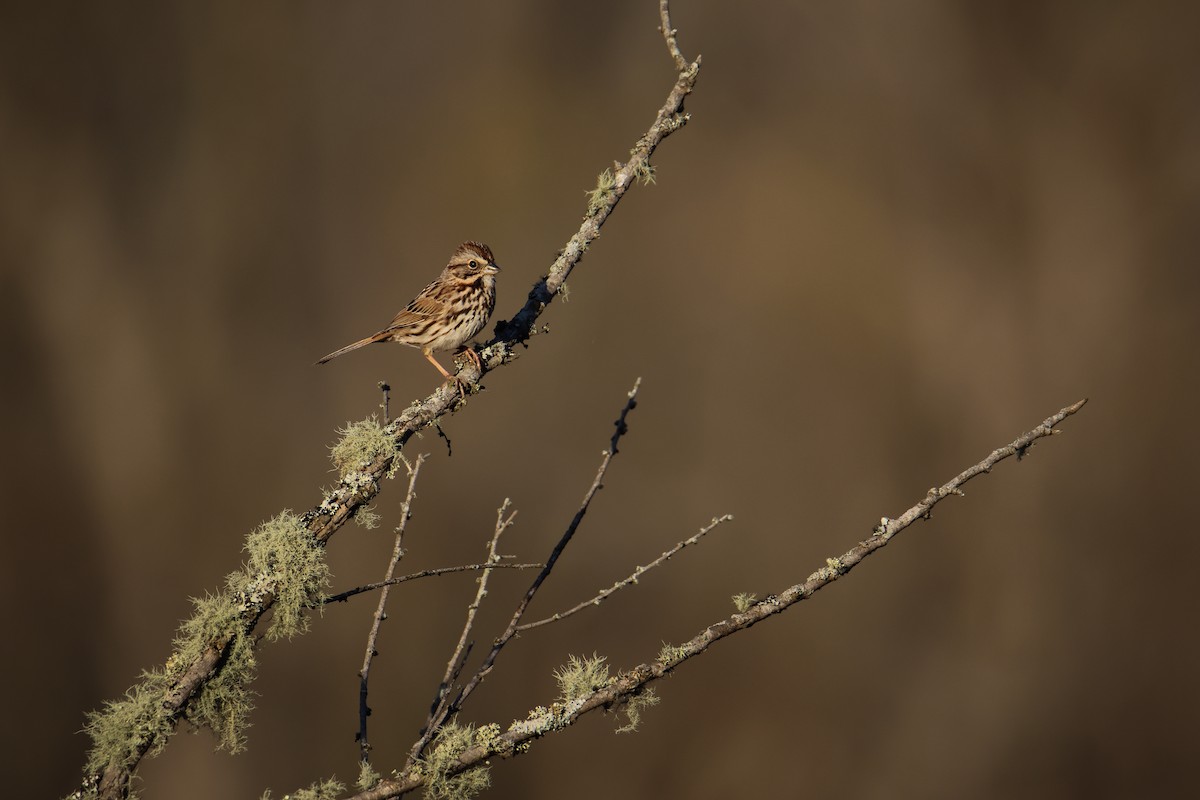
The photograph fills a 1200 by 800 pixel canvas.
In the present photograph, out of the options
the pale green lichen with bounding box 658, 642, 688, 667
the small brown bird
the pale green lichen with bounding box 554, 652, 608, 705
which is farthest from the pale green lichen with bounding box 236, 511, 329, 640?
the small brown bird

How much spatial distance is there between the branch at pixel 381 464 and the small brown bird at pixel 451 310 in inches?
47.3

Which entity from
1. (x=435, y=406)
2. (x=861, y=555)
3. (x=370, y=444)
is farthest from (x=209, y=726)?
(x=861, y=555)

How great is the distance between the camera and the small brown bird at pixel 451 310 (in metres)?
4.38

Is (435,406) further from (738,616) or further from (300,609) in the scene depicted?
(738,616)

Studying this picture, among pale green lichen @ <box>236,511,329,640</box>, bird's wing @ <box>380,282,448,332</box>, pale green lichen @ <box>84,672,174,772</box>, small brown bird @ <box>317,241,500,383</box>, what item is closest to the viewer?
pale green lichen @ <box>84,672,174,772</box>

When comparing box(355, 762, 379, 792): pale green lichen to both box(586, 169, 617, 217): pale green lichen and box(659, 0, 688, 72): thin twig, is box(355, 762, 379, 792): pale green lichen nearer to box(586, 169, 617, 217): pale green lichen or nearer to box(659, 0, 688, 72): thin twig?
box(586, 169, 617, 217): pale green lichen

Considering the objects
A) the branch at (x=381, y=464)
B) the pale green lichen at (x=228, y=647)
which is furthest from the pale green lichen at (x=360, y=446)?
the pale green lichen at (x=228, y=647)

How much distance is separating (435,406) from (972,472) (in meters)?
1.39

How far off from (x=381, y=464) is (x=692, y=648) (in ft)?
2.93

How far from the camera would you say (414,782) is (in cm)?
249

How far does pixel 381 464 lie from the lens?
2.71m

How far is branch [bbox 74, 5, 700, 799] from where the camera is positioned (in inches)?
94.7

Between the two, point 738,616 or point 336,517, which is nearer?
point 738,616

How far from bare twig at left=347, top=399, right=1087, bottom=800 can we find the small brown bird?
6.21ft
